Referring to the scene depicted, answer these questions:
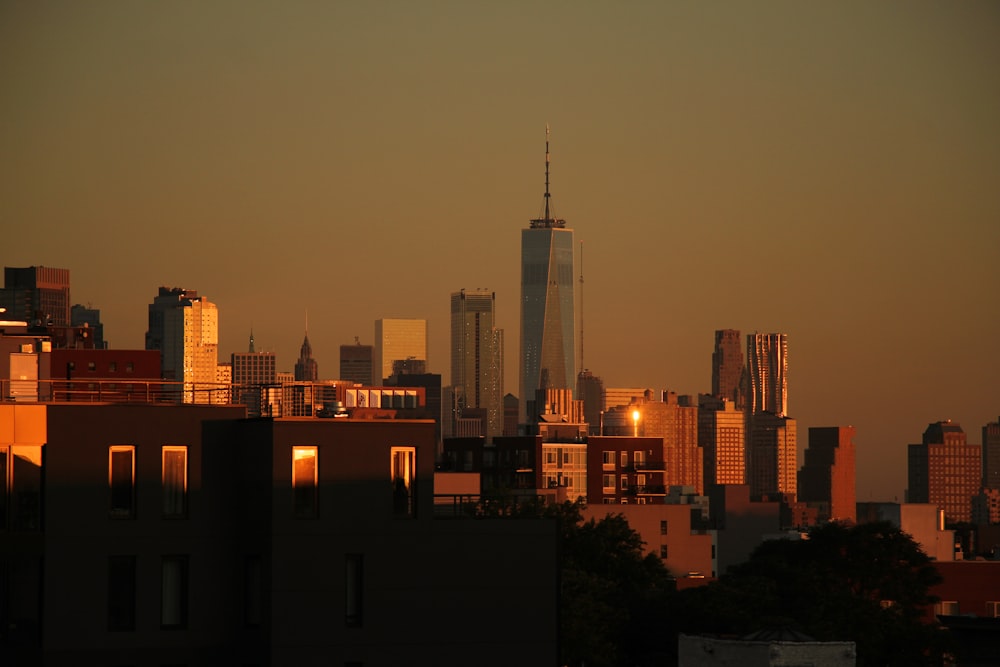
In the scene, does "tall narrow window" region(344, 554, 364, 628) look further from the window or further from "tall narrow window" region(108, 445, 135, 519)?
"tall narrow window" region(108, 445, 135, 519)

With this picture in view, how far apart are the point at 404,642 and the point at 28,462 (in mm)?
10676

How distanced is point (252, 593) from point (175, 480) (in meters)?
3.55

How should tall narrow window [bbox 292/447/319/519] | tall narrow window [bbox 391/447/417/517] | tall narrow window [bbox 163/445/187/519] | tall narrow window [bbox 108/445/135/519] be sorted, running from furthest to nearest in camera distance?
1. tall narrow window [bbox 391/447/417/517]
2. tall narrow window [bbox 163/445/187/519]
3. tall narrow window [bbox 292/447/319/519]
4. tall narrow window [bbox 108/445/135/519]

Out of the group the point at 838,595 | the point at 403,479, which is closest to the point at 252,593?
the point at 403,479

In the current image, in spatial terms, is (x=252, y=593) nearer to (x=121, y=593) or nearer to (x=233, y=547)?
(x=233, y=547)

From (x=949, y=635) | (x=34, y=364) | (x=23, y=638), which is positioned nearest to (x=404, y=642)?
(x=23, y=638)

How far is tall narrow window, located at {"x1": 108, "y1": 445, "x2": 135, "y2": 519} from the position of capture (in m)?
50.6

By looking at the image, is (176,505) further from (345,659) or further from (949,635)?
(949,635)

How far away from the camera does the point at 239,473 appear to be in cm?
5194

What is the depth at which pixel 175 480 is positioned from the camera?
51.6 m

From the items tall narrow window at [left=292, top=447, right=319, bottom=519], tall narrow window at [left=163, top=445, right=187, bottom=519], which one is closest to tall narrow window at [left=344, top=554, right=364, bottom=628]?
tall narrow window at [left=292, top=447, right=319, bottom=519]

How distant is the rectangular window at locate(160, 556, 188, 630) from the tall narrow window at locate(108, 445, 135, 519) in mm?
1637

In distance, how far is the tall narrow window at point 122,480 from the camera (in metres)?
50.6

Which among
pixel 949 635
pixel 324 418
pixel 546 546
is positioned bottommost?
pixel 949 635
